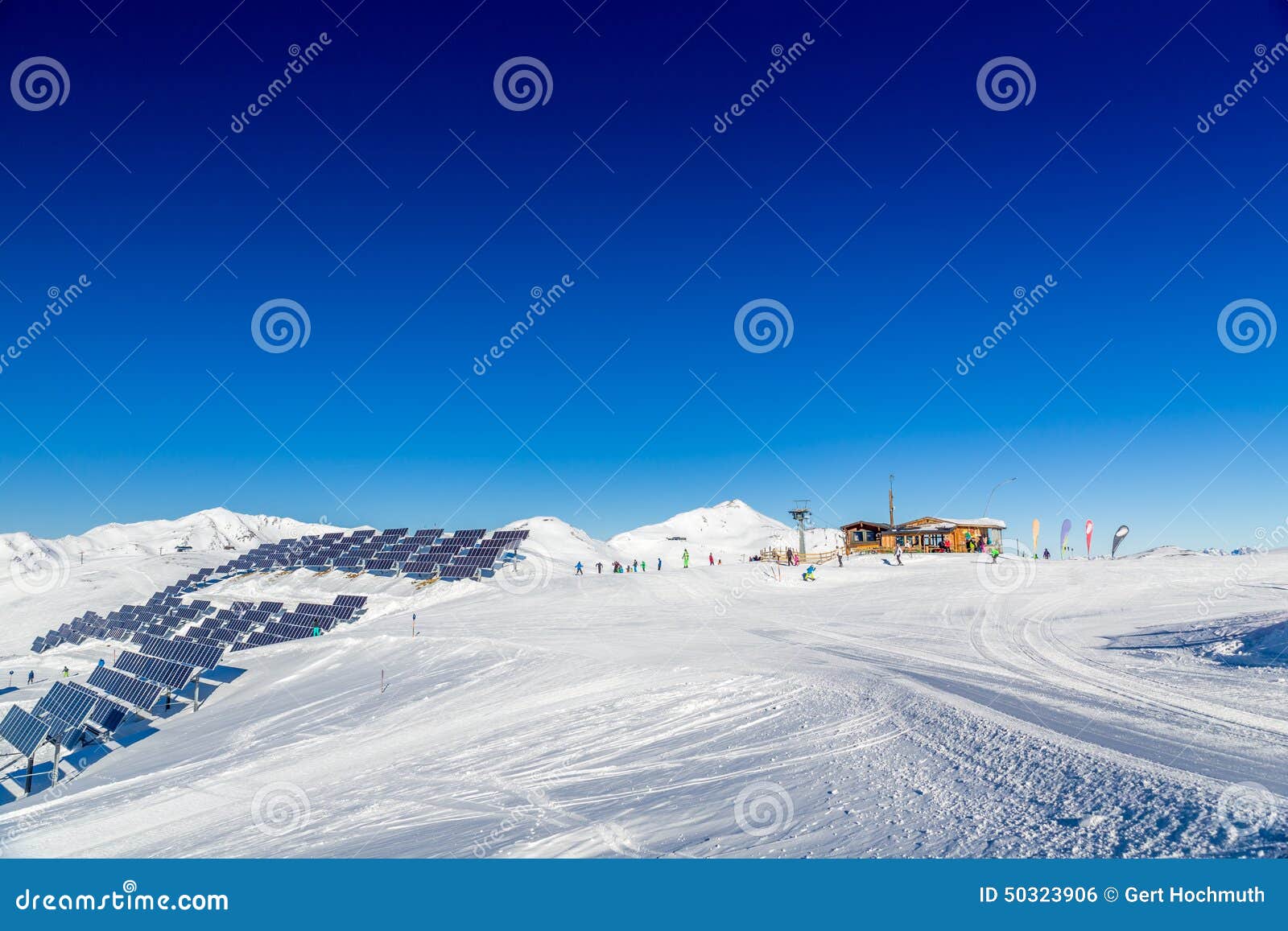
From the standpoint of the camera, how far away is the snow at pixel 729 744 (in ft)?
23.6

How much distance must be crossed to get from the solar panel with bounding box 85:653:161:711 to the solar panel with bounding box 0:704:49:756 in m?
2.19

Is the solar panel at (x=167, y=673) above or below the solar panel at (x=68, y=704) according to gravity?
above

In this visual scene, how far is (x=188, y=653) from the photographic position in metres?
22.7

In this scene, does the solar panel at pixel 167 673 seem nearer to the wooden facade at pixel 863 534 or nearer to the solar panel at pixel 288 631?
the solar panel at pixel 288 631

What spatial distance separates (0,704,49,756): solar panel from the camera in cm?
1605

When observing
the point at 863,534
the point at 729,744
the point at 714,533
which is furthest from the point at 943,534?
the point at 714,533

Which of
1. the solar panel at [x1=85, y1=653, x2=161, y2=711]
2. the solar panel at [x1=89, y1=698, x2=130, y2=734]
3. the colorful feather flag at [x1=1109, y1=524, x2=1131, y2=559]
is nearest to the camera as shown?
the solar panel at [x1=89, y1=698, x2=130, y2=734]

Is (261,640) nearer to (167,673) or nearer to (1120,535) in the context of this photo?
(167,673)

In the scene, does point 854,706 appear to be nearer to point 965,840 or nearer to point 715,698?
point 715,698

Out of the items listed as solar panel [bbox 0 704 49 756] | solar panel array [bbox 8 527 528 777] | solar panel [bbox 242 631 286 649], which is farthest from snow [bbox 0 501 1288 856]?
solar panel [bbox 242 631 286 649]

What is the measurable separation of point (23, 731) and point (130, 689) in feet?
10.2

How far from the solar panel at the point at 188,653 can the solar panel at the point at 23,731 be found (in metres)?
3.96

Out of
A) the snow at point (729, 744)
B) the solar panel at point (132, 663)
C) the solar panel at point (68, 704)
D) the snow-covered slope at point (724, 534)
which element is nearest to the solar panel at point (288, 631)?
the snow at point (729, 744)

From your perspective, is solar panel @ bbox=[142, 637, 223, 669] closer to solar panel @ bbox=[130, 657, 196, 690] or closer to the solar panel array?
the solar panel array
